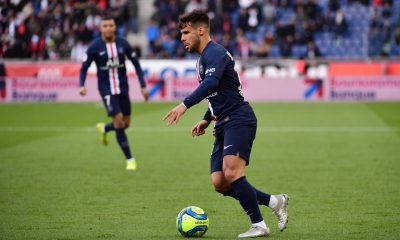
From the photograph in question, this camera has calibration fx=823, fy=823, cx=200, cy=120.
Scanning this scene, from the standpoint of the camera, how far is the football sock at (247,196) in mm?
7629

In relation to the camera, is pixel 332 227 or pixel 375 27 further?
pixel 375 27

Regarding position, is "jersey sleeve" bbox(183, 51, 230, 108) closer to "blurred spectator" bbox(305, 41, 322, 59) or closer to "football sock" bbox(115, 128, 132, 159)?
"football sock" bbox(115, 128, 132, 159)

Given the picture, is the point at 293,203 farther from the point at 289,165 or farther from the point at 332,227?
the point at 289,165

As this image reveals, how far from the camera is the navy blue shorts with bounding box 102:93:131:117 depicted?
44.0ft

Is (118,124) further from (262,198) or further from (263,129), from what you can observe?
(263,129)

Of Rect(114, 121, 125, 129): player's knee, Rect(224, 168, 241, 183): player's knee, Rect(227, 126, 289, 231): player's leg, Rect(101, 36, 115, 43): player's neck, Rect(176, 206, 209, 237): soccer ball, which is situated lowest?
Rect(114, 121, 125, 129): player's knee

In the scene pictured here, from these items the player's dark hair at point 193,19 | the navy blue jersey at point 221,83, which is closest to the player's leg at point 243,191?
the navy blue jersey at point 221,83

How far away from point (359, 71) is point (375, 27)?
323 centimetres

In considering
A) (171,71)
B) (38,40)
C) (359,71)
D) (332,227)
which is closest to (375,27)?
(359,71)

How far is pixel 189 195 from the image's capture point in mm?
10562

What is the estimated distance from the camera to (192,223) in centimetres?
780

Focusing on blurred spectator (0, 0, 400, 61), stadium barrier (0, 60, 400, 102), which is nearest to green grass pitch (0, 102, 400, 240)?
stadium barrier (0, 60, 400, 102)

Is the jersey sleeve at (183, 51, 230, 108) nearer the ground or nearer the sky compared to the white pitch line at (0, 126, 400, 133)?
nearer the sky

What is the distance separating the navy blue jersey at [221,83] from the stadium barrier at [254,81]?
2143 centimetres
